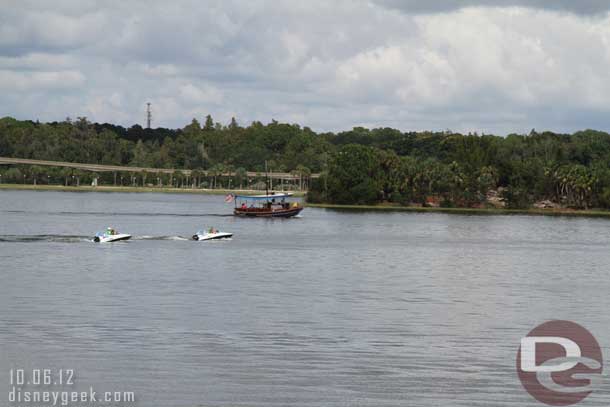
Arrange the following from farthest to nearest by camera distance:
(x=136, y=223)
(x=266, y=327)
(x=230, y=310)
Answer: (x=136, y=223), (x=230, y=310), (x=266, y=327)

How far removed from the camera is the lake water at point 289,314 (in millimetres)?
39250

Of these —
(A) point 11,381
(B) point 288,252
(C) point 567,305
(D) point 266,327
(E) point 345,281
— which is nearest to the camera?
(A) point 11,381

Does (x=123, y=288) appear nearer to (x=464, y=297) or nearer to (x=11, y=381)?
(x=464, y=297)

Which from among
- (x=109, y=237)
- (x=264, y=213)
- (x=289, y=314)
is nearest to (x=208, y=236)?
(x=109, y=237)

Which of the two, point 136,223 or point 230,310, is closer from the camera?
point 230,310

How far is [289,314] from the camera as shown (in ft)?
187

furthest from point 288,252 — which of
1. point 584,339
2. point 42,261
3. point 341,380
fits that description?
point 341,380

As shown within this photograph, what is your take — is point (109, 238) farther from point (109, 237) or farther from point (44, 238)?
point (44, 238)

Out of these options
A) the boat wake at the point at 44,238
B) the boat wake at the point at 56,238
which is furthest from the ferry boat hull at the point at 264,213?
the boat wake at the point at 44,238

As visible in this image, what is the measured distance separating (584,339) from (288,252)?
5524cm

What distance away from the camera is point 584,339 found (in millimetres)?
49844
